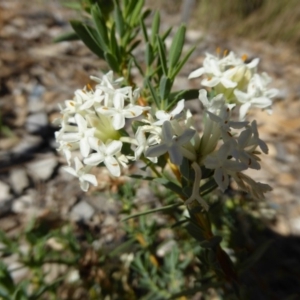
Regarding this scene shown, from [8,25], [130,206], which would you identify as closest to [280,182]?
[130,206]

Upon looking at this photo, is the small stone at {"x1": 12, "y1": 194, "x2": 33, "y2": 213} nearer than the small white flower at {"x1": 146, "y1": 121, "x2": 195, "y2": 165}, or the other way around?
the small white flower at {"x1": 146, "y1": 121, "x2": 195, "y2": 165}

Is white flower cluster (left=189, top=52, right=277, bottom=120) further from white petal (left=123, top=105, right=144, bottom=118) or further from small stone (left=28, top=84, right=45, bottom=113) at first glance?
small stone (left=28, top=84, right=45, bottom=113)

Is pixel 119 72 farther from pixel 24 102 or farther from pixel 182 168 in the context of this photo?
pixel 24 102

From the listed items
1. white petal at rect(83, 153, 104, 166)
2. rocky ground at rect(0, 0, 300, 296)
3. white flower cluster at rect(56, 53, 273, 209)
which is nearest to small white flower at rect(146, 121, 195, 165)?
white flower cluster at rect(56, 53, 273, 209)

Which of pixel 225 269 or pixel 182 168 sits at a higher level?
pixel 182 168

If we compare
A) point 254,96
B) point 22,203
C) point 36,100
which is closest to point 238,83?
point 254,96

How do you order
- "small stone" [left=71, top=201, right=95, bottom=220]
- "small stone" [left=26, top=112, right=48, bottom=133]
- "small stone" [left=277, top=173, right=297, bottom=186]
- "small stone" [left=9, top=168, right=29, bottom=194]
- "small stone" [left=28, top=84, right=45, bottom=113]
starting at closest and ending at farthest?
1. "small stone" [left=71, top=201, right=95, bottom=220]
2. "small stone" [left=9, top=168, right=29, bottom=194]
3. "small stone" [left=277, top=173, right=297, bottom=186]
4. "small stone" [left=26, top=112, right=48, bottom=133]
5. "small stone" [left=28, top=84, right=45, bottom=113]

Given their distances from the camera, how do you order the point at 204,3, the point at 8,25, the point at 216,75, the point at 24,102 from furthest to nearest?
the point at 204,3 → the point at 8,25 → the point at 24,102 → the point at 216,75
